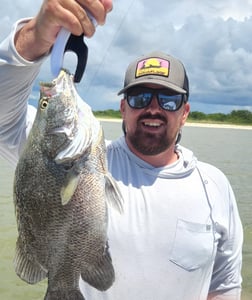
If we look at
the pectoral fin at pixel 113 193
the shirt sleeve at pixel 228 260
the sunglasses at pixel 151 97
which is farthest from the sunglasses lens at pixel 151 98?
the pectoral fin at pixel 113 193

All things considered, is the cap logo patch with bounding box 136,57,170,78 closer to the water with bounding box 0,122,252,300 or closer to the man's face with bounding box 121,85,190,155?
the man's face with bounding box 121,85,190,155

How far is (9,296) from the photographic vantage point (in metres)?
6.99

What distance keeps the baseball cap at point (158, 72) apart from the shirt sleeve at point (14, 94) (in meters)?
0.96

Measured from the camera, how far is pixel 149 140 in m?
3.69

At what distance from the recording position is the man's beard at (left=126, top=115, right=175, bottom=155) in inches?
145

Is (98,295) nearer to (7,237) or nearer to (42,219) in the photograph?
(42,219)

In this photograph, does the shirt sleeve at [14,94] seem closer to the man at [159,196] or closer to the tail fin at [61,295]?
the man at [159,196]

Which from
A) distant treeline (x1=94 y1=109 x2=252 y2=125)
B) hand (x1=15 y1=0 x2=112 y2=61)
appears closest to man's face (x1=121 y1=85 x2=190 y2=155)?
hand (x1=15 y1=0 x2=112 y2=61)

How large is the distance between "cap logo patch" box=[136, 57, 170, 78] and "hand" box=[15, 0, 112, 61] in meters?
1.34

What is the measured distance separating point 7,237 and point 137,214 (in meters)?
6.54

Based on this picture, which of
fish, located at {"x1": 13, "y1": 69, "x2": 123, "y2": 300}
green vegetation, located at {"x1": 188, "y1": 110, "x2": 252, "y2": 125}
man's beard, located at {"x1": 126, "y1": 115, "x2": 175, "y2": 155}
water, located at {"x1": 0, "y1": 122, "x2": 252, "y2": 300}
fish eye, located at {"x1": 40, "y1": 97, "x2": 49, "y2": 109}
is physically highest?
green vegetation, located at {"x1": 188, "y1": 110, "x2": 252, "y2": 125}

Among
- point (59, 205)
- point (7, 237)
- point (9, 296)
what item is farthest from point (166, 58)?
point (7, 237)

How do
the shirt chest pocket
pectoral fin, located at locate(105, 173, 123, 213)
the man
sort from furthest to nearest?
1. the shirt chest pocket
2. the man
3. pectoral fin, located at locate(105, 173, 123, 213)

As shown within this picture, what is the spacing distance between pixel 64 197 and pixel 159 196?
1.39 m
